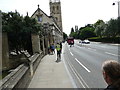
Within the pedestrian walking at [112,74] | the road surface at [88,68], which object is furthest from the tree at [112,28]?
the pedestrian walking at [112,74]

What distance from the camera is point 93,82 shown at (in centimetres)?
854

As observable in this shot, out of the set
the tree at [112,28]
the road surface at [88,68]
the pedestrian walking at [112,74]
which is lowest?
the road surface at [88,68]

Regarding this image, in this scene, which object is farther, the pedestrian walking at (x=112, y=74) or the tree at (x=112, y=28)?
the tree at (x=112, y=28)

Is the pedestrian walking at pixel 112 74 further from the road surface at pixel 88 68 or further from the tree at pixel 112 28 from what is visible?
the tree at pixel 112 28

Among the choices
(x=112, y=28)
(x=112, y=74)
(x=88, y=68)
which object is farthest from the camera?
(x=112, y=28)

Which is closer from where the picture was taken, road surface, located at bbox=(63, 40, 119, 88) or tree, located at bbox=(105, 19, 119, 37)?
road surface, located at bbox=(63, 40, 119, 88)

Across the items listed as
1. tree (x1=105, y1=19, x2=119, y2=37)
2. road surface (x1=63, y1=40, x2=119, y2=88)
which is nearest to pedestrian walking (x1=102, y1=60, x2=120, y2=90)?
road surface (x1=63, y1=40, x2=119, y2=88)

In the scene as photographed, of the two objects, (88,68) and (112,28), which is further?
(112,28)

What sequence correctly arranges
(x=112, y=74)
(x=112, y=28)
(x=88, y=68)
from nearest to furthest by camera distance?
(x=112, y=74)
(x=88, y=68)
(x=112, y=28)

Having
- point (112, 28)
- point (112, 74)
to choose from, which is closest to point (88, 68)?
point (112, 74)

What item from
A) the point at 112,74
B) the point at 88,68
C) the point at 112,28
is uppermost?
the point at 112,28

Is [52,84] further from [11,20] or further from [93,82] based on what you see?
[11,20]

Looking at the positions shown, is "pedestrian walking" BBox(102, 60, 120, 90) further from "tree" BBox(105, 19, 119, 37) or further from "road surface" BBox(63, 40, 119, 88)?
"tree" BBox(105, 19, 119, 37)

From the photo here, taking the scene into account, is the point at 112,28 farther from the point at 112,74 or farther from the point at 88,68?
the point at 112,74
